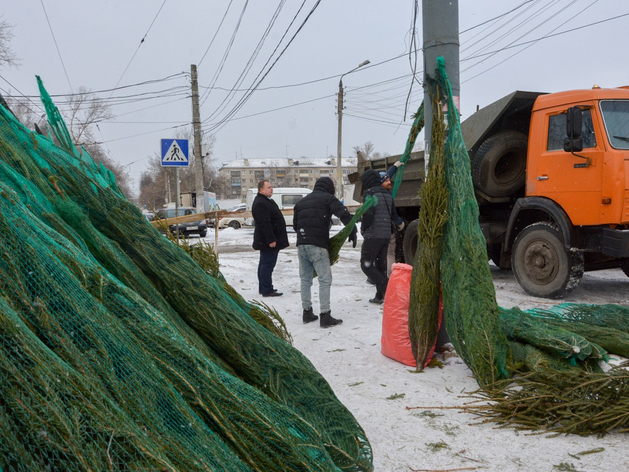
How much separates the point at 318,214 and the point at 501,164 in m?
3.45

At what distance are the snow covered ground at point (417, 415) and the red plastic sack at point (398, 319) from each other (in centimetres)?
10

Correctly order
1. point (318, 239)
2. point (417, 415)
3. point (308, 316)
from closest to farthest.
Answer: point (417, 415) → point (318, 239) → point (308, 316)

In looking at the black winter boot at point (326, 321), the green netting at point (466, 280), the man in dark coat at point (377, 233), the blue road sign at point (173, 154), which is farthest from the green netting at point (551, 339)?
the blue road sign at point (173, 154)

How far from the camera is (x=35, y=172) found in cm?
260

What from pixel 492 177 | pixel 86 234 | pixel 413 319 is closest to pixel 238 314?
pixel 86 234

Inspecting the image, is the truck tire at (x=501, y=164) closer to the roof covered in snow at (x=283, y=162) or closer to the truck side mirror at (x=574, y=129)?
the truck side mirror at (x=574, y=129)

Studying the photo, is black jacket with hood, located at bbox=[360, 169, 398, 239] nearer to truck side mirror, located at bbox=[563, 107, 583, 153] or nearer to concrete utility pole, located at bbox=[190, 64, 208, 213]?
truck side mirror, located at bbox=[563, 107, 583, 153]

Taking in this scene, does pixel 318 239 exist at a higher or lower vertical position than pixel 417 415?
higher

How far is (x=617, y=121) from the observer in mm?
5832

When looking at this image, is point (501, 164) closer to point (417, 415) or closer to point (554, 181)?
point (554, 181)

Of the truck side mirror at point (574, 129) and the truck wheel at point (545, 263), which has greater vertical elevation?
the truck side mirror at point (574, 129)

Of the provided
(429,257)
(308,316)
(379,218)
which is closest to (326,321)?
(308,316)

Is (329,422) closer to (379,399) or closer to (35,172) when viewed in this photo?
(379,399)

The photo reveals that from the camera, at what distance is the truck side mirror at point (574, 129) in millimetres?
5688
